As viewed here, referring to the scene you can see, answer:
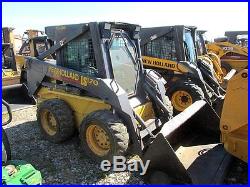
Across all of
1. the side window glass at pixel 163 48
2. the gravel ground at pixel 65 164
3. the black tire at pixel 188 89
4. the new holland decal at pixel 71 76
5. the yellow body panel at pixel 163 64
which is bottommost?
the gravel ground at pixel 65 164

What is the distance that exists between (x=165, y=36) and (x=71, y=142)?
3.89 m

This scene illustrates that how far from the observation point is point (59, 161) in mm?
4762

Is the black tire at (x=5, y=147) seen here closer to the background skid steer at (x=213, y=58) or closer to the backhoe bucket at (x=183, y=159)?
the backhoe bucket at (x=183, y=159)

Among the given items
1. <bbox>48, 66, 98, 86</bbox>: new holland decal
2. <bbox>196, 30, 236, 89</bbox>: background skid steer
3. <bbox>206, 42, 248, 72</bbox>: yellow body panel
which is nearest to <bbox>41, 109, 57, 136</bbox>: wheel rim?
<bbox>48, 66, 98, 86</bbox>: new holland decal

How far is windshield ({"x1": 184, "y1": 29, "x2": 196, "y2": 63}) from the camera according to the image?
785cm

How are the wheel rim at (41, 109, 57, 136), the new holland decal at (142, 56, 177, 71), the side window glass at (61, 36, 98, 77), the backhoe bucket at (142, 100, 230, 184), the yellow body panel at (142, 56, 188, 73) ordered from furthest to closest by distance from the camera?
the new holland decal at (142, 56, 177, 71) → the yellow body panel at (142, 56, 188, 73) → the wheel rim at (41, 109, 57, 136) → the side window glass at (61, 36, 98, 77) → the backhoe bucket at (142, 100, 230, 184)

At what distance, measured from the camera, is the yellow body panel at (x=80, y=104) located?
4819 mm

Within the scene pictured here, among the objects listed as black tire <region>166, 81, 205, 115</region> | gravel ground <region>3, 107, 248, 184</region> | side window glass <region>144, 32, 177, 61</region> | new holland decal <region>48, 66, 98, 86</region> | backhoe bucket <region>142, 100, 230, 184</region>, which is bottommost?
gravel ground <region>3, 107, 248, 184</region>

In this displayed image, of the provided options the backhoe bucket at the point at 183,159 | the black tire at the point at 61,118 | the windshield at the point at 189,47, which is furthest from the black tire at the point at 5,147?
the windshield at the point at 189,47

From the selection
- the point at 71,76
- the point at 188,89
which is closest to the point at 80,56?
the point at 71,76

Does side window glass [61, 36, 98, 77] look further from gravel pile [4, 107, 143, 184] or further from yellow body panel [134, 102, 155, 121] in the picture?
gravel pile [4, 107, 143, 184]

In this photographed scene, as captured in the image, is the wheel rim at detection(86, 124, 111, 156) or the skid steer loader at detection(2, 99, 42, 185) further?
the wheel rim at detection(86, 124, 111, 156)

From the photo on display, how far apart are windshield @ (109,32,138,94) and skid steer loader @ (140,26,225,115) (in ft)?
7.88

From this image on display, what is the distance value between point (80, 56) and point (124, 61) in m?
0.76
